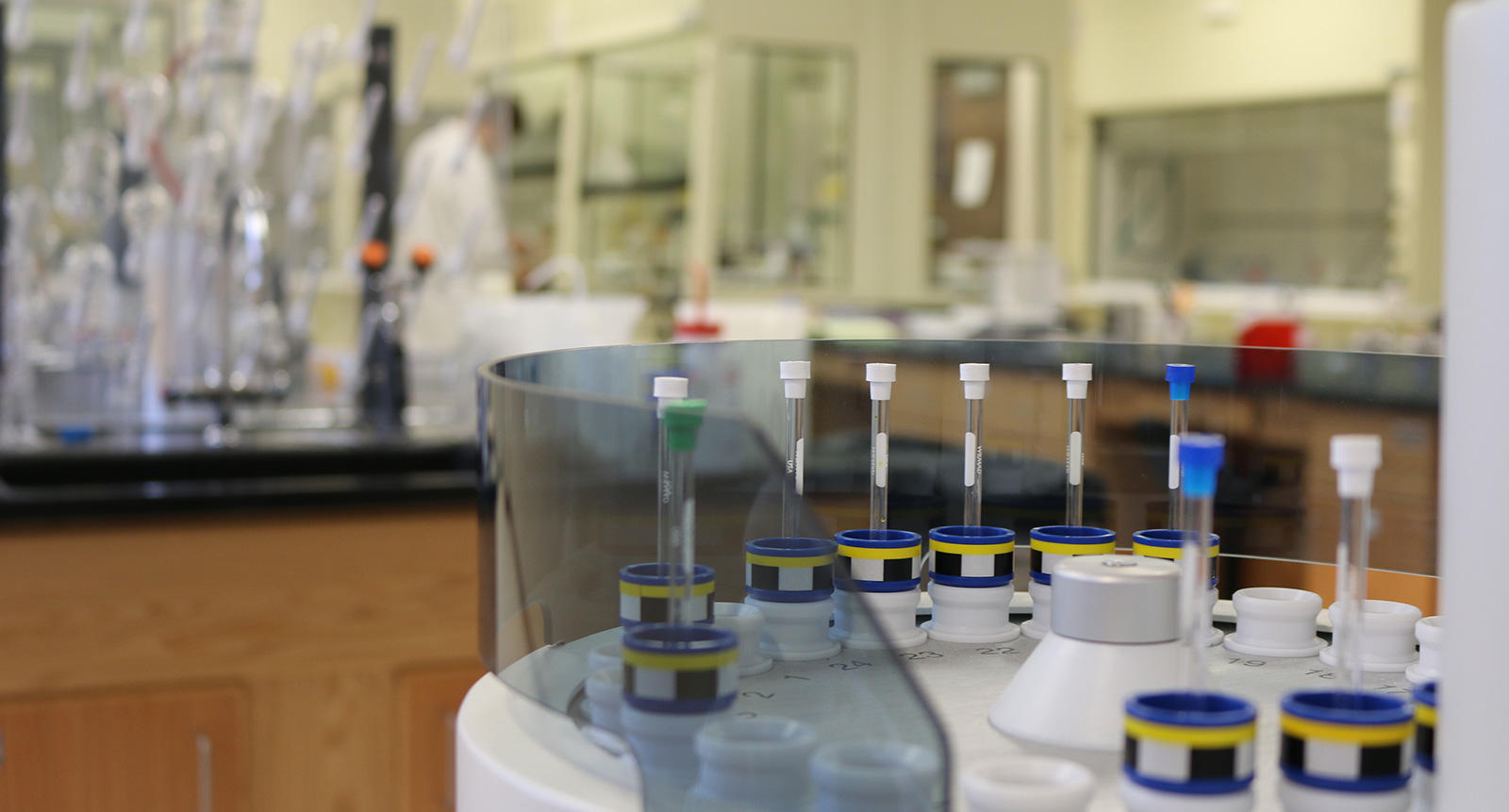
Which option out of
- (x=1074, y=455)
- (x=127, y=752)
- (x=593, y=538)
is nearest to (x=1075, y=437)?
(x=1074, y=455)

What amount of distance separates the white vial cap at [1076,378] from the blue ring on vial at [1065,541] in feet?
0.31

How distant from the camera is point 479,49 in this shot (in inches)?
94.7

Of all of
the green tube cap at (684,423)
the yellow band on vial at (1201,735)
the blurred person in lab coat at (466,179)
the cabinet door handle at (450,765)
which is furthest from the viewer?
the blurred person in lab coat at (466,179)

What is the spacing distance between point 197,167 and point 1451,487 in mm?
1737

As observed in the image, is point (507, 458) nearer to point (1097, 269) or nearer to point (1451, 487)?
point (1451, 487)

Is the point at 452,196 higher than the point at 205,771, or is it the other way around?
the point at 452,196

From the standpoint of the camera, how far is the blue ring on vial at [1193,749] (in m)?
0.54

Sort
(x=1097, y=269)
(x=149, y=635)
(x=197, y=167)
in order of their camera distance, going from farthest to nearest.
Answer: (x=1097, y=269)
(x=197, y=167)
(x=149, y=635)

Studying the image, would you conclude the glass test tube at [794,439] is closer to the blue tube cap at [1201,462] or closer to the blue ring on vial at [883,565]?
the blue ring on vial at [883,565]

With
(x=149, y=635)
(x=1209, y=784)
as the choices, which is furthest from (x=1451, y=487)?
(x=149, y=635)

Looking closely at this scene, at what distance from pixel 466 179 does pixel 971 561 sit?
1904 mm

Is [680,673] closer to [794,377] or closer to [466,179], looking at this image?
[794,377]

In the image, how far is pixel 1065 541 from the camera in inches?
34.7

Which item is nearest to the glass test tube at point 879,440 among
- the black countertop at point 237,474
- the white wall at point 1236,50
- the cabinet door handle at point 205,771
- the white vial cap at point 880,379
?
the white vial cap at point 880,379
